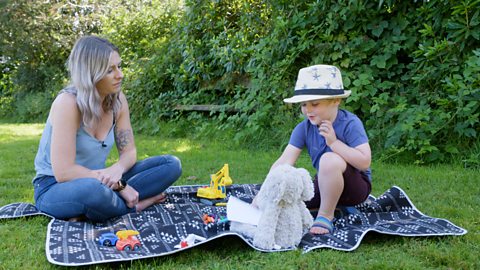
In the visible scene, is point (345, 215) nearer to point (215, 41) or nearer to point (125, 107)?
Answer: point (125, 107)

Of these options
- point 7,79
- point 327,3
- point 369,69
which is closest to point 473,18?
point 369,69

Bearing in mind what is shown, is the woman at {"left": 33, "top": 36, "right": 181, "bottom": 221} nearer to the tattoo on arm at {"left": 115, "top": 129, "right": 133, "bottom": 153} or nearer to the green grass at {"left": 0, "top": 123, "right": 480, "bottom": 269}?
the tattoo on arm at {"left": 115, "top": 129, "right": 133, "bottom": 153}

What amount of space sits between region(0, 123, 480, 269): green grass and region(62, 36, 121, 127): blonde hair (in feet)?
2.60

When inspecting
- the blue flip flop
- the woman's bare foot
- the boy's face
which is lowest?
the woman's bare foot

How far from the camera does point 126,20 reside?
11000 millimetres

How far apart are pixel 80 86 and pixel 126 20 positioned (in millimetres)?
8528

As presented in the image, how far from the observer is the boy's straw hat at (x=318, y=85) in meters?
2.78

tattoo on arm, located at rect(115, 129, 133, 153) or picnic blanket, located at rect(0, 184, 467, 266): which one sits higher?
tattoo on arm, located at rect(115, 129, 133, 153)

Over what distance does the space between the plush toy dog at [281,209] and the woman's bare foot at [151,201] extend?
1.03 meters

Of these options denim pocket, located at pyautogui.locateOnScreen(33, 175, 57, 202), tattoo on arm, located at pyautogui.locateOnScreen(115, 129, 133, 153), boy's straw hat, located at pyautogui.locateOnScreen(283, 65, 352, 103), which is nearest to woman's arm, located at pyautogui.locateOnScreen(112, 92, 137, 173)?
tattoo on arm, located at pyautogui.locateOnScreen(115, 129, 133, 153)

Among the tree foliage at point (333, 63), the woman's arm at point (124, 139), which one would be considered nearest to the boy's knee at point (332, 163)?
the woman's arm at point (124, 139)

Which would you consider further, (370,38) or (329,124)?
(370,38)

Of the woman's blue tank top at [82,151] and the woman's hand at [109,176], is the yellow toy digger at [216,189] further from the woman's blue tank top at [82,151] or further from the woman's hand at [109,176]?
the woman's blue tank top at [82,151]

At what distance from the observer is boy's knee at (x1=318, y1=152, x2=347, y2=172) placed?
2.72m
